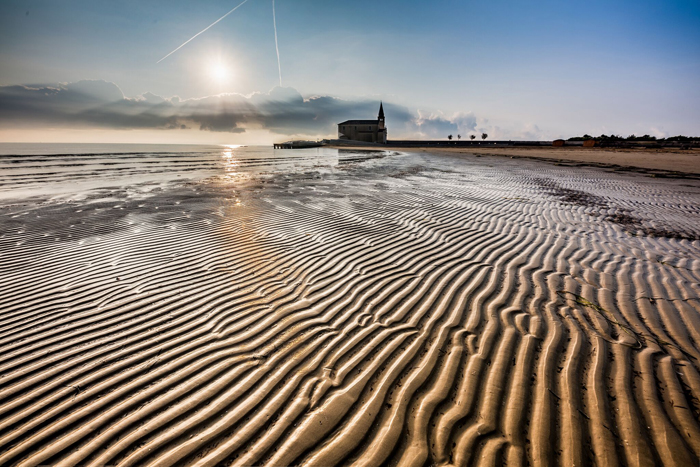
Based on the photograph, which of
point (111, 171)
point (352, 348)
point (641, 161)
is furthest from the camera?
point (641, 161)

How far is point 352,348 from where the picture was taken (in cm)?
297

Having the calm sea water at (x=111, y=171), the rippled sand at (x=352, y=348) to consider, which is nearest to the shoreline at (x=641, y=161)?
the rippled sand at (x=352, y=348)

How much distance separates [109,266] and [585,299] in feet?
24.3

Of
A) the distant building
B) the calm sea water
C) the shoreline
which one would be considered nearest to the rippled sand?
the calm sea water

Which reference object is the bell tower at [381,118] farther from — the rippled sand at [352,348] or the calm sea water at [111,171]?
the rippled sand at [352,348]

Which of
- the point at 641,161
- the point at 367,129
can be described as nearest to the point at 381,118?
the point at 367,129

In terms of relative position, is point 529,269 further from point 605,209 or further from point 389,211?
point 605,209

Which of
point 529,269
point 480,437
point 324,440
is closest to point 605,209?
point 529,269

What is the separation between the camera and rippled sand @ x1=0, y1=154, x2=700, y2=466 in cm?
206

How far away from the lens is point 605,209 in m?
8.44

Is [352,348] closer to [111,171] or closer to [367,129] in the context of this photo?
[111,171]

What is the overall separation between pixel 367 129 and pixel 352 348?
293 ft

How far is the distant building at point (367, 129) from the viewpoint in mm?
85000

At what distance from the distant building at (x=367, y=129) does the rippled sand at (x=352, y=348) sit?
8441cm
